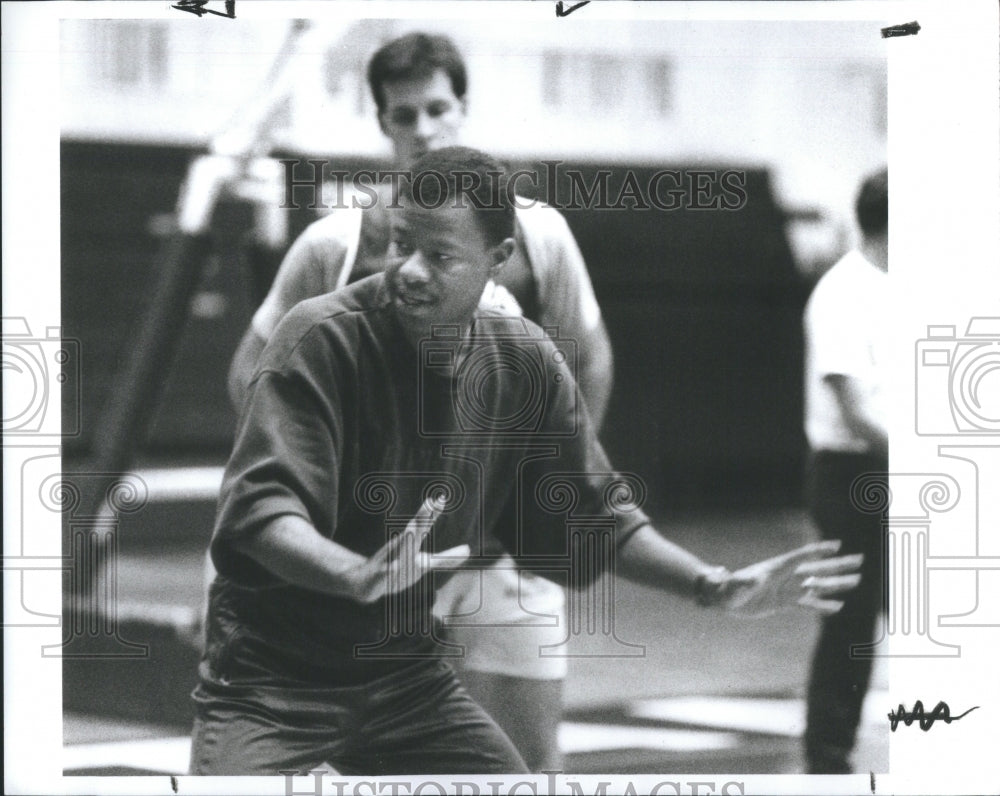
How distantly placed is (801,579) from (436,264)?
3.98ft

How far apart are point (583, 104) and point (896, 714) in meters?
1.73

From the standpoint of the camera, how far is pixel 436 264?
3650 millimetres

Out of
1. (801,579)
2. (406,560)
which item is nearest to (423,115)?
(406,560)

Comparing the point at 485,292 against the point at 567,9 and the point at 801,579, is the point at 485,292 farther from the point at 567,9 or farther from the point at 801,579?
the point at 801,579

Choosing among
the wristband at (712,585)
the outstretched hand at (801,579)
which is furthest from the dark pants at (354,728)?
the outstretched hand at (801,579)

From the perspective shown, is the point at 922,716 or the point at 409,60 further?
the point at 922,716

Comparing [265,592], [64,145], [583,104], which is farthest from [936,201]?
[64,145]

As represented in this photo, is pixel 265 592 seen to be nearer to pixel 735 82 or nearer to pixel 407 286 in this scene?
pixel 407 286

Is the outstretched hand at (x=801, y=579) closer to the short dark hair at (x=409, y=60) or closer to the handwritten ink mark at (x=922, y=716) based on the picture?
the handwritten ink mark at (x=922, y=716)

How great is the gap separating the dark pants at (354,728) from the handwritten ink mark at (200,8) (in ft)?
5.32

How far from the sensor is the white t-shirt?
3684 millimetres

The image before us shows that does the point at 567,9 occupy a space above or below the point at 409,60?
above

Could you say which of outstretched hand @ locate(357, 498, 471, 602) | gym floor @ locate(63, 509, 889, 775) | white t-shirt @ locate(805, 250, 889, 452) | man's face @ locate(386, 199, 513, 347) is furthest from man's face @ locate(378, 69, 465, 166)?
gym floor @ locate(63, 509, 889, 775)

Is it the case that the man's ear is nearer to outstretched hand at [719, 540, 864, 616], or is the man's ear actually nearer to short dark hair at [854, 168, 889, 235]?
short dark hair at [854, 168, 889, 235]
